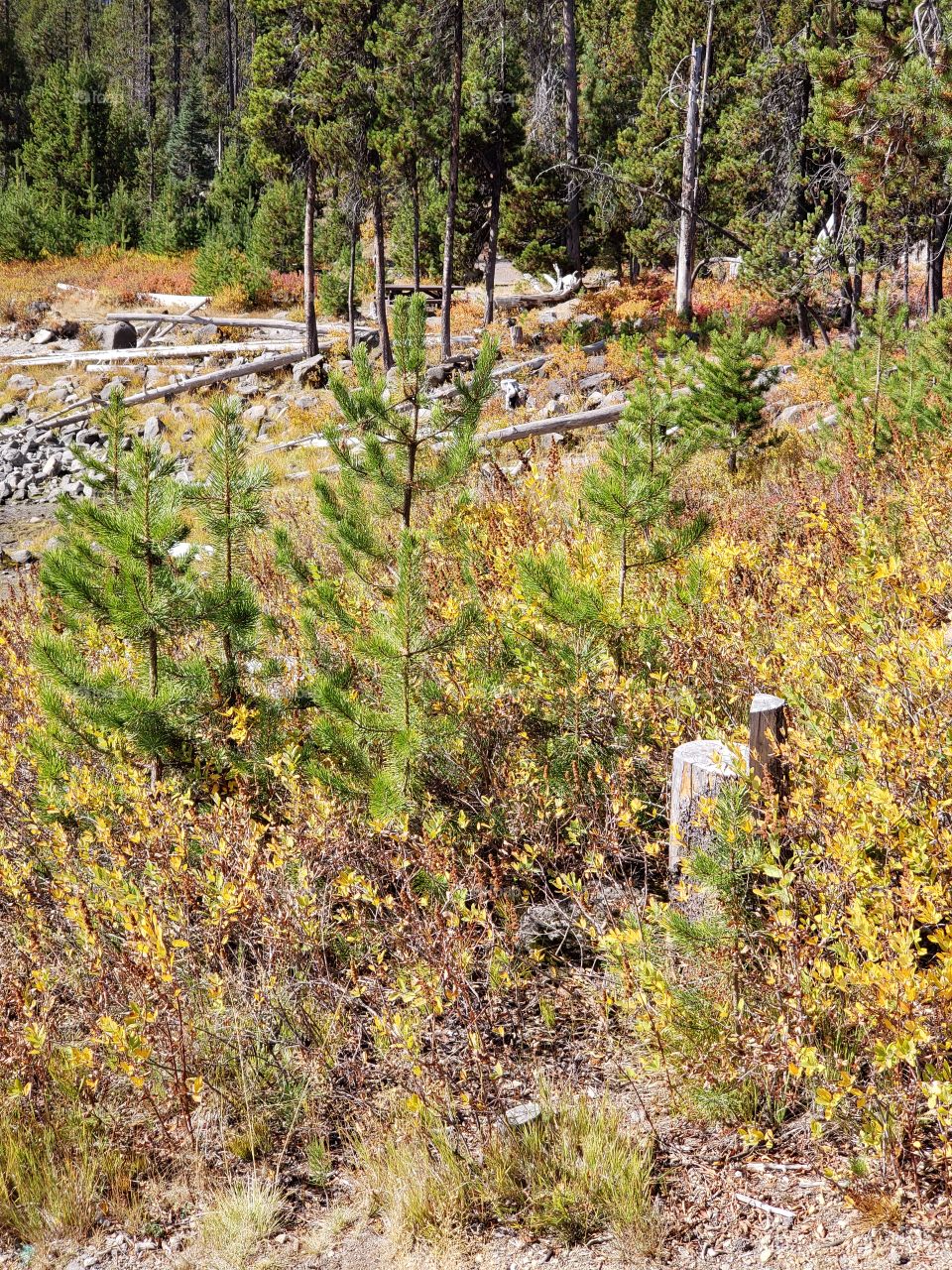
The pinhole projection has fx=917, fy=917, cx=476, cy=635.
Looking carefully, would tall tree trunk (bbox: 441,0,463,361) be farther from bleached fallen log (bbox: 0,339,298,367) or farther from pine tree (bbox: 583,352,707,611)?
pine tree (bbox: 583,352,707,611)

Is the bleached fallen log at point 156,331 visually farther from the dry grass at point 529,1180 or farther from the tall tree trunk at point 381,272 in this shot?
the dry grass at point 529,1180

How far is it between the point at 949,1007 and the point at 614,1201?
3.41 feet

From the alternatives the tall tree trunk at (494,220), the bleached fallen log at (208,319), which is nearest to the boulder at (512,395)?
the tall tree trunk at (494,220)

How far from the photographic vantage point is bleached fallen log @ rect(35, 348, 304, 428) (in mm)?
19766

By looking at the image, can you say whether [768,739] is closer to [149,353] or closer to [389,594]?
[389,594]

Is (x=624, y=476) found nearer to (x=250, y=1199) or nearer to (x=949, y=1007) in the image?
(x=949, y=1007)

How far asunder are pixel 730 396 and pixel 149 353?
17.3m

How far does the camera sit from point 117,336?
76.8ft

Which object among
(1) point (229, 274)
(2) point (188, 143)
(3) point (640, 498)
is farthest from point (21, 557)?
(2) point (188, 143)

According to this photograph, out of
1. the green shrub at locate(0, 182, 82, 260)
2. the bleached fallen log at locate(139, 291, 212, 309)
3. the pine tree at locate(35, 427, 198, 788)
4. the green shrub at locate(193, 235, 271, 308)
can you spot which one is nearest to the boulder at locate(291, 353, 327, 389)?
the green shrub at locate(193, 235, 271, 308)

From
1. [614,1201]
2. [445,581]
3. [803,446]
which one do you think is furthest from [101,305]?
[614,1201]

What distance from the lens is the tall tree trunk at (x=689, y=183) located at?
54.9ft

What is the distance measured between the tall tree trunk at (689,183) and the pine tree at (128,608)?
1483 centimetres

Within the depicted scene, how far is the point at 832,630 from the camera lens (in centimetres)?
391
